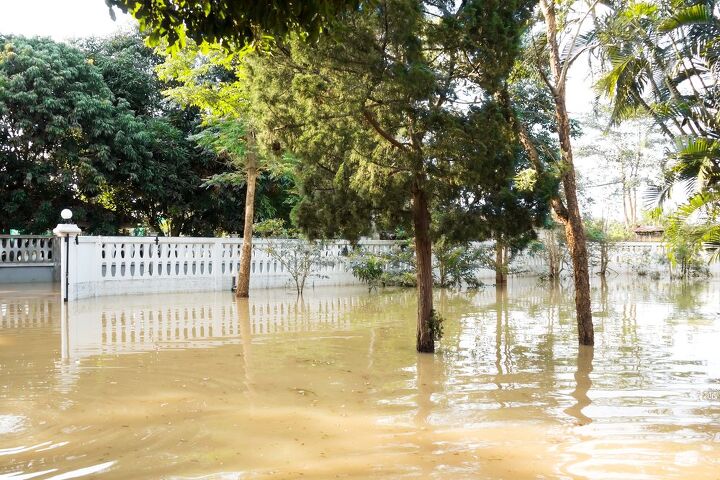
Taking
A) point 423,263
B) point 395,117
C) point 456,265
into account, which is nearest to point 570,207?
point 423,263

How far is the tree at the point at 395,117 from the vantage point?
673 cm

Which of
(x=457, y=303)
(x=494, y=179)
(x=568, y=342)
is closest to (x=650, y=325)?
(x=568, y=342)

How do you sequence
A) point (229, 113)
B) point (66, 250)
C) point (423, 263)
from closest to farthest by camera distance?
point (423, 263) → point (66, 250) → point (229, 113)

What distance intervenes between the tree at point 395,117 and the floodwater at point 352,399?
5.50 feet

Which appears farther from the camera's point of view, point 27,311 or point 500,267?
point 500,267

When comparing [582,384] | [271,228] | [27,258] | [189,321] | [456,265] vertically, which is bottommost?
[582,384]

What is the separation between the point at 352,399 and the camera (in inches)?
237

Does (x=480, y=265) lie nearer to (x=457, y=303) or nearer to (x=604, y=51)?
(x=457, y=303)

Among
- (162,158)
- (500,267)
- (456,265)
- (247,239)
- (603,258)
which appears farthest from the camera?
(603,258)

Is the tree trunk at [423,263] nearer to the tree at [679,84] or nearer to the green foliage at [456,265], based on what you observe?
the tree at [679,84]

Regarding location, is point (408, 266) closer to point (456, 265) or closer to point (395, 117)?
point (456, 265)

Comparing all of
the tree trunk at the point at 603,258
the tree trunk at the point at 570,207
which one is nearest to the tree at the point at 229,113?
the tree trunk at the point at 570,207

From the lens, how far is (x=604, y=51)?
432 inches

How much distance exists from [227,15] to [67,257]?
11739mm
